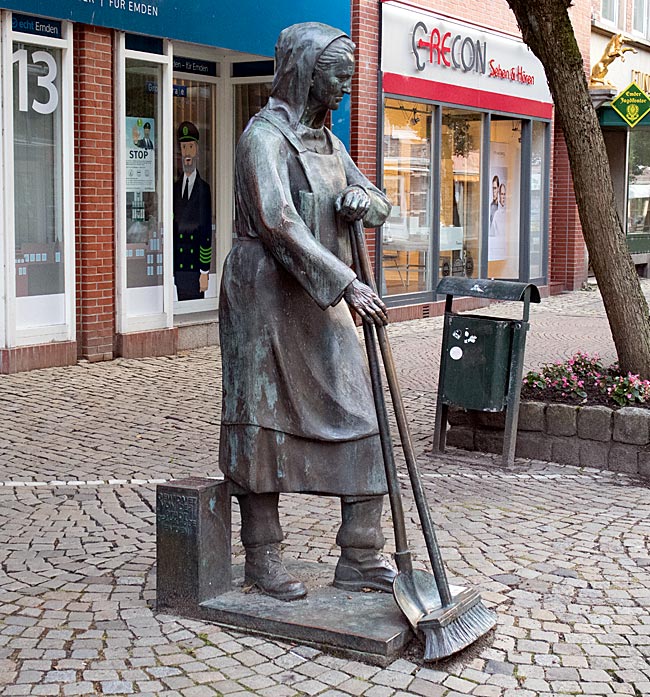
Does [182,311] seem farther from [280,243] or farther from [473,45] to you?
[280,243]

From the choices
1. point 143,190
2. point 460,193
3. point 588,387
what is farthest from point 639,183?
point 588,387

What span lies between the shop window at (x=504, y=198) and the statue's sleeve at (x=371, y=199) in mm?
13933

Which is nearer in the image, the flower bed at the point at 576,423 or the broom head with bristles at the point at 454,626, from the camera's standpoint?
the broom head with bristles at the point at 454,626

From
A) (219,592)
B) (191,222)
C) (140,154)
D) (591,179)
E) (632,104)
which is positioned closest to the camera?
(219,592)

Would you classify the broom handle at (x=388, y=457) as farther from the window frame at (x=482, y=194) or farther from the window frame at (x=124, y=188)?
the window frame at (x=482, y=194)

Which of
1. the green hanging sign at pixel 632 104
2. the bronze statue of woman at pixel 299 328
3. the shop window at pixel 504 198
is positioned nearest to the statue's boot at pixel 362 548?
the bronze statue of woman at pixel 299 328

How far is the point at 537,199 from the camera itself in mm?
19922

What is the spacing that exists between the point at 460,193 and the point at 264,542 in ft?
43.5

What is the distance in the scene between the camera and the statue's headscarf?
180 inches

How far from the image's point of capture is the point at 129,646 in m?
4.49

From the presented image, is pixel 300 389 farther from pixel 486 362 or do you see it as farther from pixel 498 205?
pixel 498 205

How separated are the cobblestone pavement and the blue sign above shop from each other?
351cm

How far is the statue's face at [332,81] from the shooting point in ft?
15.1

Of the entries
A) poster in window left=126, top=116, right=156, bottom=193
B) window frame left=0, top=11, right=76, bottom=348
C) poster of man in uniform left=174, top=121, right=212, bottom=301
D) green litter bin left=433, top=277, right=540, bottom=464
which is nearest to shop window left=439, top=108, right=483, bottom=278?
poster of man in uniform left=174, top=121, right=212, bottom=301
